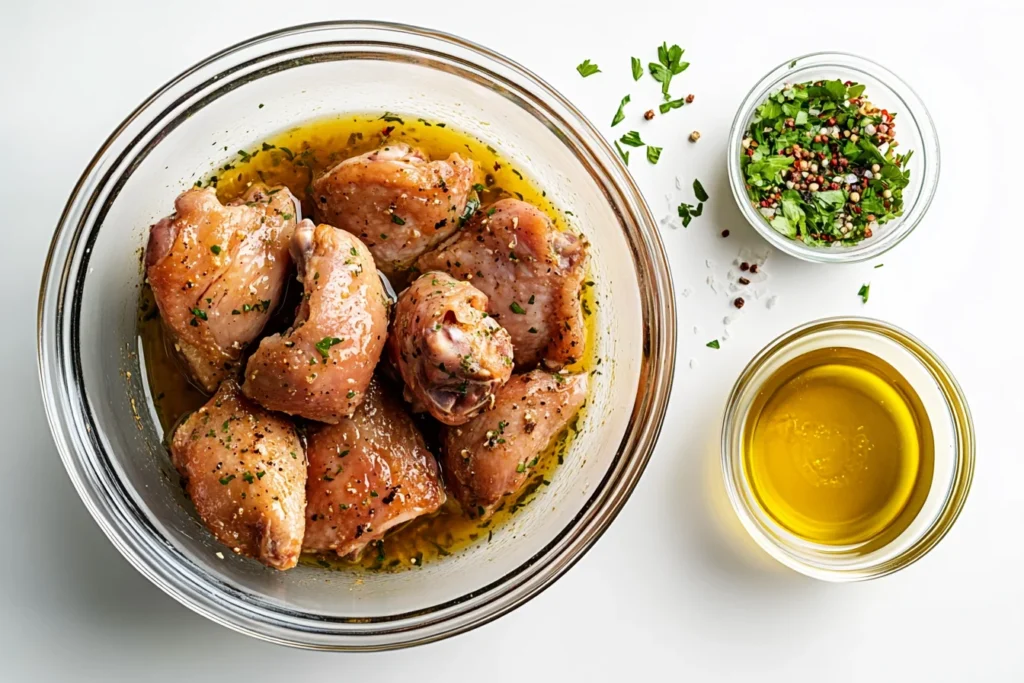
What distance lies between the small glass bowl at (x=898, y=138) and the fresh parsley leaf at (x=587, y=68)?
16.7 inches

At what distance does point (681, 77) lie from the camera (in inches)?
98.6

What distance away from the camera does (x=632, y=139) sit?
2465mm

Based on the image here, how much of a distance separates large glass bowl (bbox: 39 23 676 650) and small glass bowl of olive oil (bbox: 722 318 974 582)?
49 centimetres

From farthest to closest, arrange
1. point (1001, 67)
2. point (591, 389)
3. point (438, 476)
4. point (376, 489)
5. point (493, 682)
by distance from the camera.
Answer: point (1001, 67) → point (493, 682) → point (591, 389) → point (438, 476) → point (376, 489)

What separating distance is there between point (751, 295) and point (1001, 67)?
3.54 feet

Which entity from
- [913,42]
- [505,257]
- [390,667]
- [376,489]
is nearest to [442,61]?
[505,257]

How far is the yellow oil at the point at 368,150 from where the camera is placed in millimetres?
2246

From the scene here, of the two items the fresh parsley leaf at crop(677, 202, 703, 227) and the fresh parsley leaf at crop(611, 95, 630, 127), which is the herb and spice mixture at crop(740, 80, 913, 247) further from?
the fresh parsley leaf at crop(611, 95, 630, 127)

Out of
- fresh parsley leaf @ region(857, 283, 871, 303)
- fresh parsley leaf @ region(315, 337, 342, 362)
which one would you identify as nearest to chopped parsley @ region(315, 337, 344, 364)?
fresh parsley leaf @ region(315, 337, 342, 362)

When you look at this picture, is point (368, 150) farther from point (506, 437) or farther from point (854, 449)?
point (854, 449)

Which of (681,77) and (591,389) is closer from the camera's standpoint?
(591,389)

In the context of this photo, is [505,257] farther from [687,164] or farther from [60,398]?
[60,398]

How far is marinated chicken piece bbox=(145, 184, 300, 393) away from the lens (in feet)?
6.27

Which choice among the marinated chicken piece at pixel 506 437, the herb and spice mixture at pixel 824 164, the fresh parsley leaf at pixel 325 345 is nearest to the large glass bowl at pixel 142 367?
the marinated chicken piece at pixel 506 437
